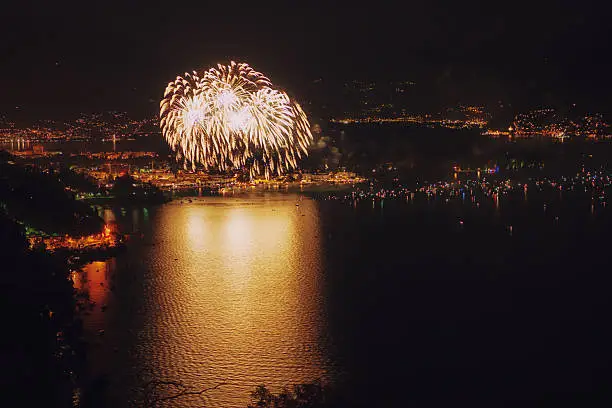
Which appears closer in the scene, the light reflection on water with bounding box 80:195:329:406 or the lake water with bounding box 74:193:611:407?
the lake water with bounding box 74:193:611:407

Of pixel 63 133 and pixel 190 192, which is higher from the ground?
pixel 63 133

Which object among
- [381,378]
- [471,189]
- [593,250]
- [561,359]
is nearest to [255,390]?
[381,378]

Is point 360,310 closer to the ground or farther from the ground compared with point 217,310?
closer to the ground

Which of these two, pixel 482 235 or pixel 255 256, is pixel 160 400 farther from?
pixel 482 235

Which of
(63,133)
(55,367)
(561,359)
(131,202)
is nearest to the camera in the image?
(55,367)
